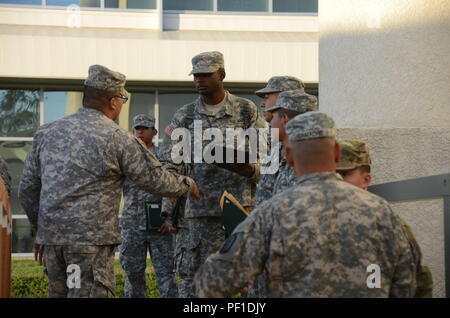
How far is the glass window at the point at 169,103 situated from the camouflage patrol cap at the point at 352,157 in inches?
414

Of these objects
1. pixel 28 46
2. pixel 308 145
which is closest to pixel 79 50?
pixel 28 46

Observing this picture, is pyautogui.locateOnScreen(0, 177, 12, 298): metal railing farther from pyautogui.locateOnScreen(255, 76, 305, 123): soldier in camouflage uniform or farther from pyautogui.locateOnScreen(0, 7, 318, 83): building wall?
pyautogui.locateOnScreen(0, 7, 318, 83): building wall

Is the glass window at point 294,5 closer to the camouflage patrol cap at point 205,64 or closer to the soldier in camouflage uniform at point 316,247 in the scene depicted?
the camouflage patrol cap at point 205,64

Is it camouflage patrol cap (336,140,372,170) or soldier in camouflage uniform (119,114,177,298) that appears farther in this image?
soldier in camouflage uniform (119,114,177,298)

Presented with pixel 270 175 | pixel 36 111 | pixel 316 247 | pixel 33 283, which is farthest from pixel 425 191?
pixel 36 111

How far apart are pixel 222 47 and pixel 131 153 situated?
9334 mm

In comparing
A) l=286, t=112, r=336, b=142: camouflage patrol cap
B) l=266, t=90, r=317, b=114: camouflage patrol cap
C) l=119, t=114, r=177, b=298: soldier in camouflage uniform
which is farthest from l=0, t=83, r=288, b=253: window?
l=286, t=112, r=336, b=142: camouflage patrol cap

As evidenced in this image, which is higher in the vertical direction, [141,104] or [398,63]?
[141,104]

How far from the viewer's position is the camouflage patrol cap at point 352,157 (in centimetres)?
436

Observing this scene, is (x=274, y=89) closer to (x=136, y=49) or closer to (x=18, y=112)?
(x=136, y=49)

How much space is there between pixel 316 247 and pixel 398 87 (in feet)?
8.37

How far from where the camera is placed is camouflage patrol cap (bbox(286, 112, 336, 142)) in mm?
3217

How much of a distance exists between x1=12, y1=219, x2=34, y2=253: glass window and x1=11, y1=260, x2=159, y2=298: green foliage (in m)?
1.45

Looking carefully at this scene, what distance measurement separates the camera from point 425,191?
4.38 metres
